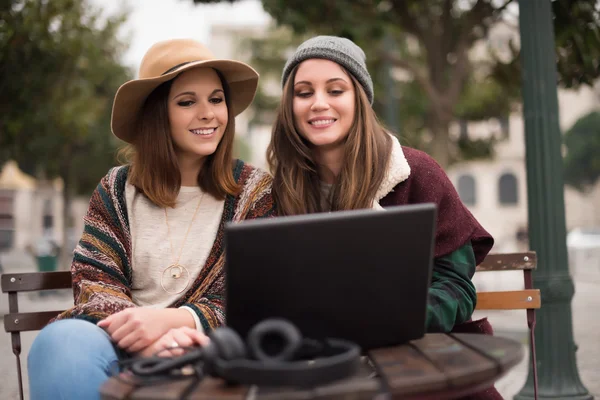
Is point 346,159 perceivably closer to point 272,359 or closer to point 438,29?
point 272,359

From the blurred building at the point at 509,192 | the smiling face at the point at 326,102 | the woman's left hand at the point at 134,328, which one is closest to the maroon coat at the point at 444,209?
the smiling face at the point at 326,102

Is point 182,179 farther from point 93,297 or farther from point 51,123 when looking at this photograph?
point 51,123

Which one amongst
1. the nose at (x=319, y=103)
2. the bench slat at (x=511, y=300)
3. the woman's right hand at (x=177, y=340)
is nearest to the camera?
the woman's right hand at (x=177, y=340)

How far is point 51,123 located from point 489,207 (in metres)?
42.0

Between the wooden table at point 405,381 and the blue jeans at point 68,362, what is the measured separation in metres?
0.39

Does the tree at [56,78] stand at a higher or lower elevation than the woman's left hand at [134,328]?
higher

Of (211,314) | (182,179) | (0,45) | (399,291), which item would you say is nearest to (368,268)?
(399,291)

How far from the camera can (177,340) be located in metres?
2.28

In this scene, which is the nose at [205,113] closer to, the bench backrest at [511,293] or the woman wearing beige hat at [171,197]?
the woman wearing beige hat at [171,197]

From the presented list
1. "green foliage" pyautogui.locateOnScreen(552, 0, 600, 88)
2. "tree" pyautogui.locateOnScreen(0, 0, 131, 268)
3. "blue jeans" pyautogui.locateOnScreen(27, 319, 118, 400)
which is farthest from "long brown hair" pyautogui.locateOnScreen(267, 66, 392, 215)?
"tree" pyautogui.locateOnScreen(0, 0, 131, 268)

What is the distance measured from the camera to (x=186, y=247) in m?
2.96

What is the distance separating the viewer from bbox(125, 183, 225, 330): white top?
291 cm

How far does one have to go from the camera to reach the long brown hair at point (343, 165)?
2891 mm

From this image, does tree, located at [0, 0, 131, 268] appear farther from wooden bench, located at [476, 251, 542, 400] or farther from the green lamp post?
wooden bench, located at [476, 251, 542, 400]
